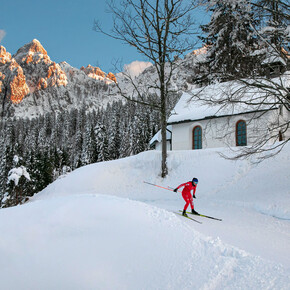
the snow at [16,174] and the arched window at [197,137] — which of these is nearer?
the snow at [16,174]

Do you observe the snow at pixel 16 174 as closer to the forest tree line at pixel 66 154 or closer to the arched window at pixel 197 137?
the forest tree line at pixel 66 154

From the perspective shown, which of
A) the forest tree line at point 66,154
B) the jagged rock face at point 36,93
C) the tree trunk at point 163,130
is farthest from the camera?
the jagged rock face at point 36,93

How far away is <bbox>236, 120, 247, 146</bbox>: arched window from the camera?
18.1m

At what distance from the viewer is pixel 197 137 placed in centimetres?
2039

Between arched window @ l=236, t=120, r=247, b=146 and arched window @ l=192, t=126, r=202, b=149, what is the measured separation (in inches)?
124

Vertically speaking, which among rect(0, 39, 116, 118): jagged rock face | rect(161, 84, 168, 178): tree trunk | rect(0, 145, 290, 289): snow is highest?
rect(0, 39, 116, 118): jagged rock face

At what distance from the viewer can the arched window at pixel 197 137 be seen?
20.2 m

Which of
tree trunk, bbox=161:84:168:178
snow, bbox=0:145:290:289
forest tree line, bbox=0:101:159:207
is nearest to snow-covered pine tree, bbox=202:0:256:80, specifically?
snow, bbox=0:145:290:289

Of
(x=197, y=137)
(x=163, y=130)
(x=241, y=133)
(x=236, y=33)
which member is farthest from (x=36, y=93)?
(x=236, y=33)

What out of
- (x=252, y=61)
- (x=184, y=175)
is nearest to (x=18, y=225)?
Answer: (x=252, y=61)

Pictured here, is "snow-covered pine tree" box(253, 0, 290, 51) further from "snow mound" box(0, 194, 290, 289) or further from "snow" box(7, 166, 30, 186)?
"snow" box(7, 166, 30, 186)

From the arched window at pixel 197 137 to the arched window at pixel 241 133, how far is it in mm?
3141

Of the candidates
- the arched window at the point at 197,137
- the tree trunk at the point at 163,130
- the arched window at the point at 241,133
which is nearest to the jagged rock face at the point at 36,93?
the arched window at the point at 197,137

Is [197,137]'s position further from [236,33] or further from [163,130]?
[236,33]
